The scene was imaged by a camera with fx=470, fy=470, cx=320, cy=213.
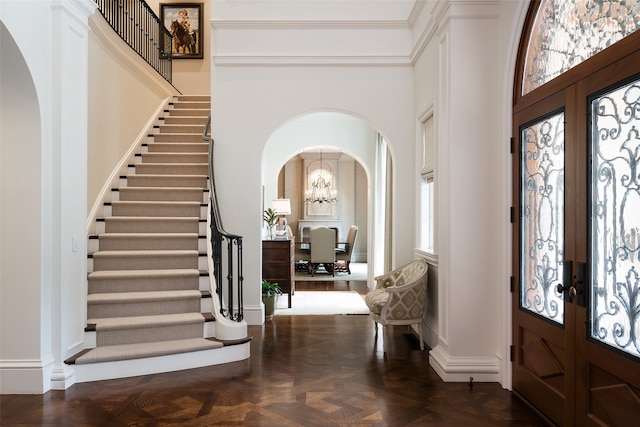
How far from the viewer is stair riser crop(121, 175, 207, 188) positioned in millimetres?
6289

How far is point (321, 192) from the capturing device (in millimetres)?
14258

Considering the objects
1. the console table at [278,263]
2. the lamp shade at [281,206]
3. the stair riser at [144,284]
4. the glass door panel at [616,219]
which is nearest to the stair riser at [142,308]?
the stair riser at [144,284]

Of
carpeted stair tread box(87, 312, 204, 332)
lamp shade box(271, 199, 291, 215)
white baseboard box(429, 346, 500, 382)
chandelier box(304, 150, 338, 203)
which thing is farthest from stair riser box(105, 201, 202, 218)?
chandelier box(304, 150, 338, 203)

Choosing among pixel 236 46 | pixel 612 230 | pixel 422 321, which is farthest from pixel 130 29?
pixel 612 230

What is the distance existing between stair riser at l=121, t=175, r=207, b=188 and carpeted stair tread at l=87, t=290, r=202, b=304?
78.1 inches

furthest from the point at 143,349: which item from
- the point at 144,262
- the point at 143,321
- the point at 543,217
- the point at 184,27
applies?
the point at 184,27

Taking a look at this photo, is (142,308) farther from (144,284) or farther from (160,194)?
(160,194)

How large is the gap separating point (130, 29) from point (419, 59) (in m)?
5.00

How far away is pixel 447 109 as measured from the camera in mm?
4008

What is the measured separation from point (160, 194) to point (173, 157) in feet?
2.95

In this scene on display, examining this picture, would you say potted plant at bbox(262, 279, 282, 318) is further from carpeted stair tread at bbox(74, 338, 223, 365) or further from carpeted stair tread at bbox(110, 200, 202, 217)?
carpeted stair tread at bbox(74, 338, 223, 365)

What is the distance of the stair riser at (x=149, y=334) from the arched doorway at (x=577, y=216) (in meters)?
2.84

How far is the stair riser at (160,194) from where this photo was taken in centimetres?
602

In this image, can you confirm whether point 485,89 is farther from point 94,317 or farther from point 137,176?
point 137,176
